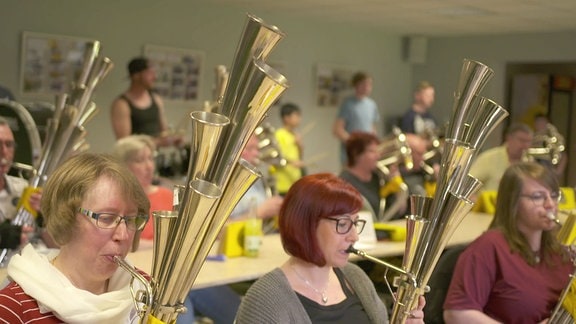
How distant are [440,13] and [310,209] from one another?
6211 millimetres

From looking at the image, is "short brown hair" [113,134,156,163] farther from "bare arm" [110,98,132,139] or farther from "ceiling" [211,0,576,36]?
"ceiling" [211,0,576,36]

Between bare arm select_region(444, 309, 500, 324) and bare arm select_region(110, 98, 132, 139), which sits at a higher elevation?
bare arm select_region(110, 98, 132, 139)

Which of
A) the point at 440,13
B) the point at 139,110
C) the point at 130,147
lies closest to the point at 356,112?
the point at 440,13

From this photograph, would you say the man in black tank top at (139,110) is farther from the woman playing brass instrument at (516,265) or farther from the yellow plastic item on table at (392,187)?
the woman playing brass instrument at (516,265)

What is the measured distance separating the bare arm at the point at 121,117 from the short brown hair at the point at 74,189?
4.03 meters

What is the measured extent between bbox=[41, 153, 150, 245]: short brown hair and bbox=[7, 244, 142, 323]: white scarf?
7 cm

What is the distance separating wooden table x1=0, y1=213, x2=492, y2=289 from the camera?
288 cm

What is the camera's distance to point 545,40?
931 cm

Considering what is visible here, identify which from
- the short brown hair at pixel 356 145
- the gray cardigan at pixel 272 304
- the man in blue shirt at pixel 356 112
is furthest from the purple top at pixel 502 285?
the man in blue shirt at pixel 356 112

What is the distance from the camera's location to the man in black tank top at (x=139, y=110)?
5.63 m

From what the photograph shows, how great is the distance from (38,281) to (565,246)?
1982 mm

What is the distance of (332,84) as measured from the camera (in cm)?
943

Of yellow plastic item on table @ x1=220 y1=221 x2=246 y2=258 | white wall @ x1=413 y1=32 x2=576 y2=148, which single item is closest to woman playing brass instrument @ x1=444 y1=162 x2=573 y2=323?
yellow plastic item on table @ x1=220 y1=221 x2=246 y2=258

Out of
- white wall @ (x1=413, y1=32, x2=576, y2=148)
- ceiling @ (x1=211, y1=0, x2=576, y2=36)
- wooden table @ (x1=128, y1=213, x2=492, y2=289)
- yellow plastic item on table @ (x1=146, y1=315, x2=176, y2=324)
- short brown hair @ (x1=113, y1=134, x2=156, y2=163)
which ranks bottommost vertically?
Answer: wooden table @ (x1=128, y1=213, x2=492, y2=289)
